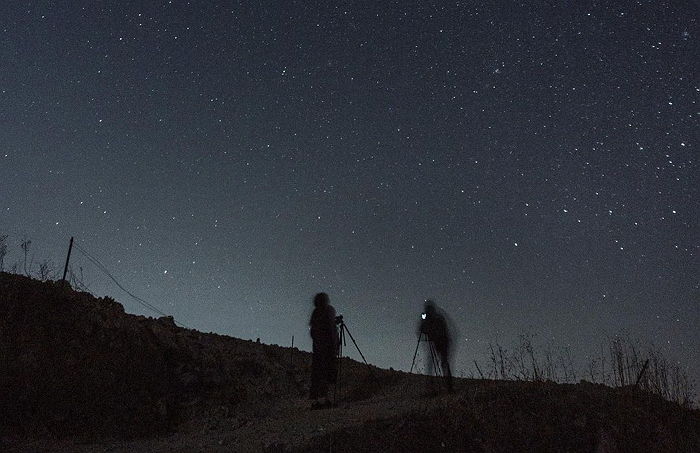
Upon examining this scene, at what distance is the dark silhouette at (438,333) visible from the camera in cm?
1308

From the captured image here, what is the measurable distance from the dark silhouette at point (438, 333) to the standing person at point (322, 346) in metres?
2.56

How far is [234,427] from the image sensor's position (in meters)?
11.6

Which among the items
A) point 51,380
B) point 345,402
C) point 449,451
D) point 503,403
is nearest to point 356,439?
point 449,451

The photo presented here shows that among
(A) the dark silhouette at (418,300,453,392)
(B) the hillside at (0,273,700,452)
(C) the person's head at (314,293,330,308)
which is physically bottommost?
(B) the hillside at (0,273,700,452)

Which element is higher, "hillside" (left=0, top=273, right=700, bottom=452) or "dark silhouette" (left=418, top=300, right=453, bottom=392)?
"dark silhouette" (left=418, top=300, right=453, bottom=392)

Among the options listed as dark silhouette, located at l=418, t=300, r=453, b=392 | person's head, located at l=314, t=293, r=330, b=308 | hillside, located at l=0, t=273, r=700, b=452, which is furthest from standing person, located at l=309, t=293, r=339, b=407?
dark silhouette, located at l=418, t=300, r=453, b=392

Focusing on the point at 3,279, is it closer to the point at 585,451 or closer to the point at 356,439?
the point at 356,439

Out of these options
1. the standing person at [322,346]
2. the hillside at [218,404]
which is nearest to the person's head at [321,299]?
the standing person at [322,346]

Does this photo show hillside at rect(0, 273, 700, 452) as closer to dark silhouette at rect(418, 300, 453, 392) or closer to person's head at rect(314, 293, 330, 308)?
dark silhouette at rect(418, 300, 453, 392)

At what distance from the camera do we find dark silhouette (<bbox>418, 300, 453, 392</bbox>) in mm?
13079

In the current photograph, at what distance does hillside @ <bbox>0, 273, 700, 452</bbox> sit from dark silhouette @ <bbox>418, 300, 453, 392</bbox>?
28.5 inches

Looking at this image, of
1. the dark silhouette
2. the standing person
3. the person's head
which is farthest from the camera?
the dark silhouette

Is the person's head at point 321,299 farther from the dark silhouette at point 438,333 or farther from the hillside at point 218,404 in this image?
the dark silhouette at point 438,333

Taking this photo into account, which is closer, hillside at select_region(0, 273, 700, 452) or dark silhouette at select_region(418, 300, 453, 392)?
hillside at select_region(0, 273, 700, 452)
